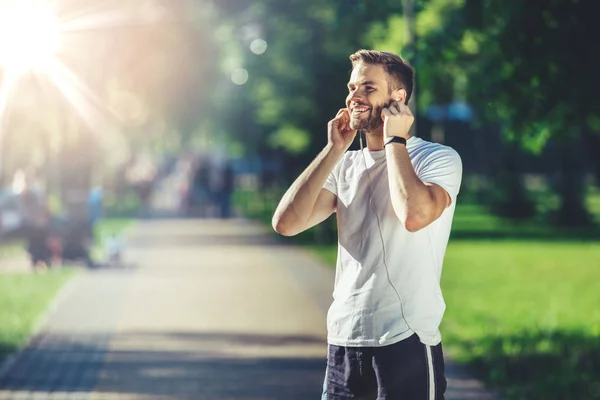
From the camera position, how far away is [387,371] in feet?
13.6

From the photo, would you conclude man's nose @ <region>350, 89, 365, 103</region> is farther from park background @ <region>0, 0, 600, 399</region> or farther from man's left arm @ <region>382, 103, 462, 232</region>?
park background @ <region>0, 0, 600, 399</region>

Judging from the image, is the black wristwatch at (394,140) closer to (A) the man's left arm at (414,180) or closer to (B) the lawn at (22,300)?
(A) the man's left arm at (414,180)

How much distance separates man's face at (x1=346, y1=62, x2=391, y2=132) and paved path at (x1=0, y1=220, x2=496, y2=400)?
4.55 m

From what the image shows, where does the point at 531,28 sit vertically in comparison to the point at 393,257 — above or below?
above

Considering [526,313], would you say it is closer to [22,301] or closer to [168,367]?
[168,367]

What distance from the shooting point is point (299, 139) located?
27938 mm

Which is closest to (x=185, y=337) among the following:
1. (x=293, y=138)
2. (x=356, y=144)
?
(x=356, y=144)

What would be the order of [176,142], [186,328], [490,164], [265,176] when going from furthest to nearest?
[176,142] → [265,176] → [490,164] → [186,328]

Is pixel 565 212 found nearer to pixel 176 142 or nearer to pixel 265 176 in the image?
pixel 265 176

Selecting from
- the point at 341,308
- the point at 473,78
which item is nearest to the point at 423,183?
the point at 341,308

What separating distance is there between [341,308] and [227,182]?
33.1 m

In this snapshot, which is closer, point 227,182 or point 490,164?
point 227,182

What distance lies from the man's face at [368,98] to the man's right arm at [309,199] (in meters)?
0.13

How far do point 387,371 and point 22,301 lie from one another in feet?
36.3
